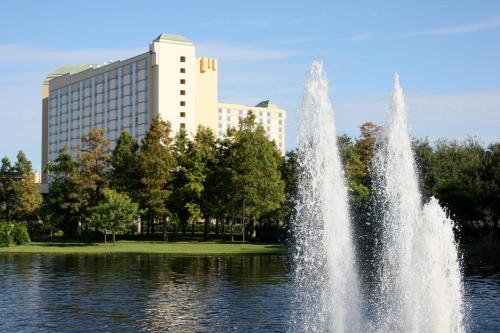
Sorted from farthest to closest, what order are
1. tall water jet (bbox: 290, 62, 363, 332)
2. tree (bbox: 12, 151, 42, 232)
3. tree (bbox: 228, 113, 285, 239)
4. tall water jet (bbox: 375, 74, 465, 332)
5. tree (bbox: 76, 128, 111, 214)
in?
tree (bbox: 12, 151, 42, 232) < tree (bbox: 76, 128, 111, 214) < tree (bbox: 228, 113, 285, 239) < tall water jet (bbox: 290, 62, 363, 332) < tall water jet (bbox: 375, 74, 465, 332)

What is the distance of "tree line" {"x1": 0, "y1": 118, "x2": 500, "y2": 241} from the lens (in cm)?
7031

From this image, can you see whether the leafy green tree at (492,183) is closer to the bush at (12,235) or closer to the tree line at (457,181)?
the tree line at (457,181)

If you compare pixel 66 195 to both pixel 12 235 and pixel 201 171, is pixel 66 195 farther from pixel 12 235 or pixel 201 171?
pixel 201 171

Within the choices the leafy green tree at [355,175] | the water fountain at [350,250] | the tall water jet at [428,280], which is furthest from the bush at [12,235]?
the tall water jet at [428,280]

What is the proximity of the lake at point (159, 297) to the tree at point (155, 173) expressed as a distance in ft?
101

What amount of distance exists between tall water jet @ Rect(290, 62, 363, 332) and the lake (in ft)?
5.69

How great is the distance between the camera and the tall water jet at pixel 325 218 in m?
21.6

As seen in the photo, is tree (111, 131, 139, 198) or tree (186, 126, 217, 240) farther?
tree (111, 131, 139, 198)

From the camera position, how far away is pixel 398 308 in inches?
832

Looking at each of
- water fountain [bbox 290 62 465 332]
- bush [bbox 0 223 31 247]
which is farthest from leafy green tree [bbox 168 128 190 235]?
water fountain [bbox 290 62 465 332]

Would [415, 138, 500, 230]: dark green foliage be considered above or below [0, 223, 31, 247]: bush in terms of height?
above

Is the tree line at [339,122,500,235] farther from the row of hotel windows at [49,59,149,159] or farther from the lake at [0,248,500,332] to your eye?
the row of hotel windows at [49,59,149,159]

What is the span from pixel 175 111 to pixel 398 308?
393ft

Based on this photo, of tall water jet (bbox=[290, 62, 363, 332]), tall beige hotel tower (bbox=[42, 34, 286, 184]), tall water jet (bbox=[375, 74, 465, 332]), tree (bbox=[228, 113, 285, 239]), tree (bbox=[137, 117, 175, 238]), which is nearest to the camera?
tall water jet (bbox=[375, 74, 465, 332])
